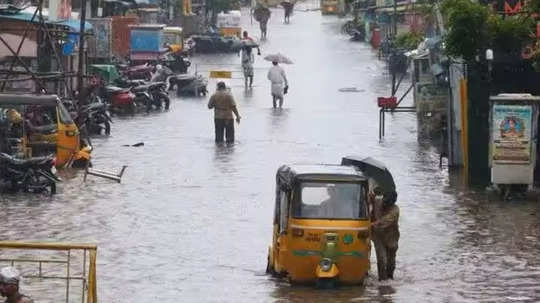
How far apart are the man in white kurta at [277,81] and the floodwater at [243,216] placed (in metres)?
0.98

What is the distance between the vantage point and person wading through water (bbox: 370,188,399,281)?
16.9 meters

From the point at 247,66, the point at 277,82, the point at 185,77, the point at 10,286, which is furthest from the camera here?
the point at 247,66

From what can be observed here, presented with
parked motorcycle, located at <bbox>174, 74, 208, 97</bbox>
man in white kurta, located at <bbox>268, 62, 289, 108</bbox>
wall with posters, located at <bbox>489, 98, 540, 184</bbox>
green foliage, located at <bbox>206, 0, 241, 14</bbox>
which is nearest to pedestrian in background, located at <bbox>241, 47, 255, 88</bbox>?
parked motorcycle, located at <bbox>174, 74, 208, 97</bbox>

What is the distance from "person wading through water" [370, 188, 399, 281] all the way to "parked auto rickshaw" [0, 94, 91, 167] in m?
9.41

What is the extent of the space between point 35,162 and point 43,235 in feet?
11.6

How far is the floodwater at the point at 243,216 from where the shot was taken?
54.8ft

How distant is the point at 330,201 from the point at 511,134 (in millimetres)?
7329

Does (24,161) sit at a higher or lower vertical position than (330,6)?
lower

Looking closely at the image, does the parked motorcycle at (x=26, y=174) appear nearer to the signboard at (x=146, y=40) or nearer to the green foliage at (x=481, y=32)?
the green foliage at (x=481, y=32)

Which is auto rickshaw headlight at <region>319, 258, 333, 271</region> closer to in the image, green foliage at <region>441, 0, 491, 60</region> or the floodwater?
the floodwater

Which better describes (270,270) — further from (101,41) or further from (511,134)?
(101,41)

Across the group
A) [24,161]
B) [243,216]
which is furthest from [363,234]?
[24,161]

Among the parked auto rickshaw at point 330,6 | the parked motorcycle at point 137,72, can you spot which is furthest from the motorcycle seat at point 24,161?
the parked auto rickshaw at point 330,6

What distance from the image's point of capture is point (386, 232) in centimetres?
1697
